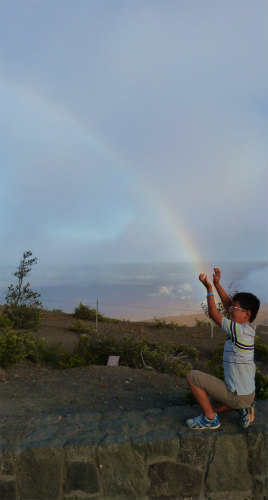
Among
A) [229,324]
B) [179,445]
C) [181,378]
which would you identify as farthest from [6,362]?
[229,324]

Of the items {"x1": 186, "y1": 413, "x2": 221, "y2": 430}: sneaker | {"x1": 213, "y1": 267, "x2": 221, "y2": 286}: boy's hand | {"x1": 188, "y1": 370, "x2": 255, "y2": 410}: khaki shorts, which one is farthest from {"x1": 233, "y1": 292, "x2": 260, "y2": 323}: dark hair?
{"x1": 186, "y1": 413, "x2": 221, "y2": 430}: sneaker

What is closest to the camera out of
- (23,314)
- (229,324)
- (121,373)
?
(229,324)

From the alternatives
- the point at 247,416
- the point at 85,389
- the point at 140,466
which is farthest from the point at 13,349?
the point at 247,416

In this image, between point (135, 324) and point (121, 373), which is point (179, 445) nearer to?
point (121, 373)

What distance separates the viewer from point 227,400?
14.2 feet

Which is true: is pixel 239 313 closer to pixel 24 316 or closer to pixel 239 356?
pixel 239 356

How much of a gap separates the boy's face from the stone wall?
1.21 metres

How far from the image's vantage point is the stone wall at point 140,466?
4.29m

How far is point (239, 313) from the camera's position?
4.22 m

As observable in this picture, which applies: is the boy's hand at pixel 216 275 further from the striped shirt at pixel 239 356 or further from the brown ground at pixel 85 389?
the brown ground at pixel 85 389

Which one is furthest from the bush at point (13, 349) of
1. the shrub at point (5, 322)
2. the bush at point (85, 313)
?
the bush at point (85, 313)

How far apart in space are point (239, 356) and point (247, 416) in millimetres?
733

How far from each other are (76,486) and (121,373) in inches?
184

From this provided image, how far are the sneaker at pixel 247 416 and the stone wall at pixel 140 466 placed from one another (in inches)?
2.9
